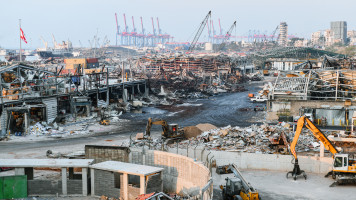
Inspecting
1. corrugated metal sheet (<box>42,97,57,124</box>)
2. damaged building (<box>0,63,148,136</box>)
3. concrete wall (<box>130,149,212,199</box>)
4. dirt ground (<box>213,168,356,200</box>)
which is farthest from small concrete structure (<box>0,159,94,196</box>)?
corrugated metal sheet (<box>42,97,57,124</box>)

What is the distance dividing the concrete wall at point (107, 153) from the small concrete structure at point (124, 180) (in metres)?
1.81

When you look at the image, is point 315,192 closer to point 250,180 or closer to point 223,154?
point 250,180

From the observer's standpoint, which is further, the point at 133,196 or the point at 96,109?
the point at 96,109

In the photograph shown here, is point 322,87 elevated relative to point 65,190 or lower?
elevated

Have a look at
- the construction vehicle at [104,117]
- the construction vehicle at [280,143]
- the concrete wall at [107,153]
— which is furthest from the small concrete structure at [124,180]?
the construction vehicle at [104,117]

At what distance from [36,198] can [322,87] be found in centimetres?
3562

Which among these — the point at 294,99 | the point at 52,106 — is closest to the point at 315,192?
the point at 294,99

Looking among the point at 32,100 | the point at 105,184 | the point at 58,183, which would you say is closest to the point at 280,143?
the point at 105,184

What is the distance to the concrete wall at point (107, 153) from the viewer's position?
66.5ft

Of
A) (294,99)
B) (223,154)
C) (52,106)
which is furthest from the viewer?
(294,99)

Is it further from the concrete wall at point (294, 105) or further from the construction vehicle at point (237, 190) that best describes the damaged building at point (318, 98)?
the construction vehicle at point (237, 190)

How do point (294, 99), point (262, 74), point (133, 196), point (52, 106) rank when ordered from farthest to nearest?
point (262, 74) → point (294, 99) → point (52, 106) → point (133, 196)

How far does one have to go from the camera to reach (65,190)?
18.1 meters

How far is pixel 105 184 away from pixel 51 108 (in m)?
23.1
